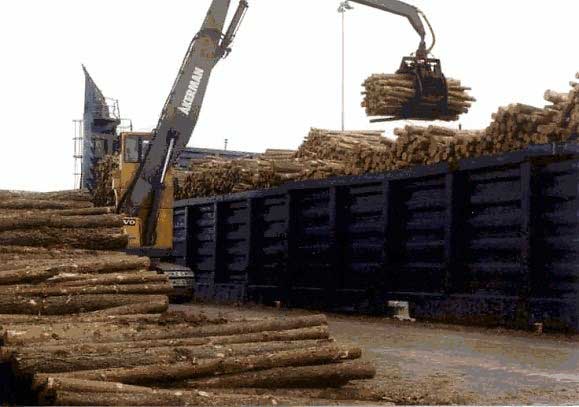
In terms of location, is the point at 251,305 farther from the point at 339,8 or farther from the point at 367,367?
the point at 339,8

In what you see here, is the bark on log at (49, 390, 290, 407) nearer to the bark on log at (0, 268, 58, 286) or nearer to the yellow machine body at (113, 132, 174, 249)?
the bark on log at (0, 268, 58, 286)

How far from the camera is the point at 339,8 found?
45.3 metres

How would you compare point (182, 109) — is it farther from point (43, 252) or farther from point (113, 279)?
point (113, 279)

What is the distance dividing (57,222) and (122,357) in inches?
151

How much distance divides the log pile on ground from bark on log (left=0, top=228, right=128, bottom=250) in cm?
620

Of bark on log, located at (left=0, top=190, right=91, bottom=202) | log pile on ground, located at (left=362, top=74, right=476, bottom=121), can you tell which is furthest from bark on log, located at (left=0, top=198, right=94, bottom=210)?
log pile on ground, located at (left=362, top=74, right=476, bottom=121)

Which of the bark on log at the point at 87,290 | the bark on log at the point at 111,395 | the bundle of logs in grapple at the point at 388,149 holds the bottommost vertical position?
the bark on log at the point at 111,395

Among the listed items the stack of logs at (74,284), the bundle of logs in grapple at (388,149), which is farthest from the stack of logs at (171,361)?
the bundle of logs in grapple at (388,149)

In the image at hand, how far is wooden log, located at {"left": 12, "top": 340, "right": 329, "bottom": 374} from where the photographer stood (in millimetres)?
5672

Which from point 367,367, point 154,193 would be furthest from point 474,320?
point 154,193

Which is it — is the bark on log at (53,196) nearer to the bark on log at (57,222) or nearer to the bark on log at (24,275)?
the bark on log at (57,222)

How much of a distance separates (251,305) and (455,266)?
19.4 ft

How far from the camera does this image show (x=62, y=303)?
766cm

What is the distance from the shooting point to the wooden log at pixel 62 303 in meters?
7.44
